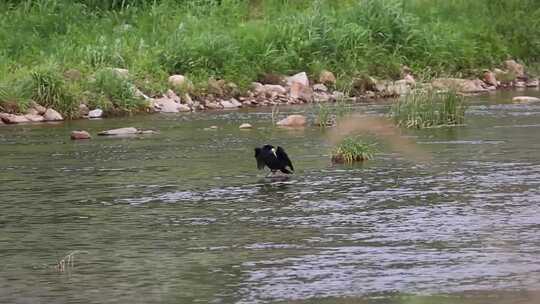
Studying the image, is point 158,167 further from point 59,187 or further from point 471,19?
point 471,19

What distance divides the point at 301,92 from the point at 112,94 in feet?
15.9

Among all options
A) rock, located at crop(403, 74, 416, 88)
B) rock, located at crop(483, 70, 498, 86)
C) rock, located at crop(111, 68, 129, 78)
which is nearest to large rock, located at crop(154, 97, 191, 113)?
rock, located at crop(111, 68, 129, 78)

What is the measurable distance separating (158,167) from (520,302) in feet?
29.8

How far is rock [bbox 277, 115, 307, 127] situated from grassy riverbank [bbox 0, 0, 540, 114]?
454 centimetres

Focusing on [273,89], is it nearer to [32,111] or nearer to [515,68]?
[32,111]

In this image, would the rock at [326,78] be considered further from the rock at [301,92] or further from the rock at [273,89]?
the rock at [273,89]

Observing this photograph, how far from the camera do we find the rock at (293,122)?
70.7ft

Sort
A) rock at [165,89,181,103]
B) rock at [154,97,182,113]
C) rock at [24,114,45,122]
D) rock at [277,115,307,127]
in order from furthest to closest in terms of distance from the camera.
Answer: rock at [165,89,181,103], rock at [154,97,182,113], rock at [24,114,45,122], rock at [277,115,307,127]

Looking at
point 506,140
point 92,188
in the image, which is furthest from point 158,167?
point 506,140

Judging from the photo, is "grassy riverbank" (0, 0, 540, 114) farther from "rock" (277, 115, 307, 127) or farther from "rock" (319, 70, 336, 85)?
"rock" (277, 115, 307, 127)

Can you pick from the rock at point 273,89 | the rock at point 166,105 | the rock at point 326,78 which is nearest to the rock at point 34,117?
the rock at point 166,105

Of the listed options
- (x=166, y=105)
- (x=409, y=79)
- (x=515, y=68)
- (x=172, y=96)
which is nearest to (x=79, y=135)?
(x=166, y=105)

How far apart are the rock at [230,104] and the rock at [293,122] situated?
16.8 ft

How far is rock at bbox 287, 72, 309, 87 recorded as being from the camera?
28422 millimetres
